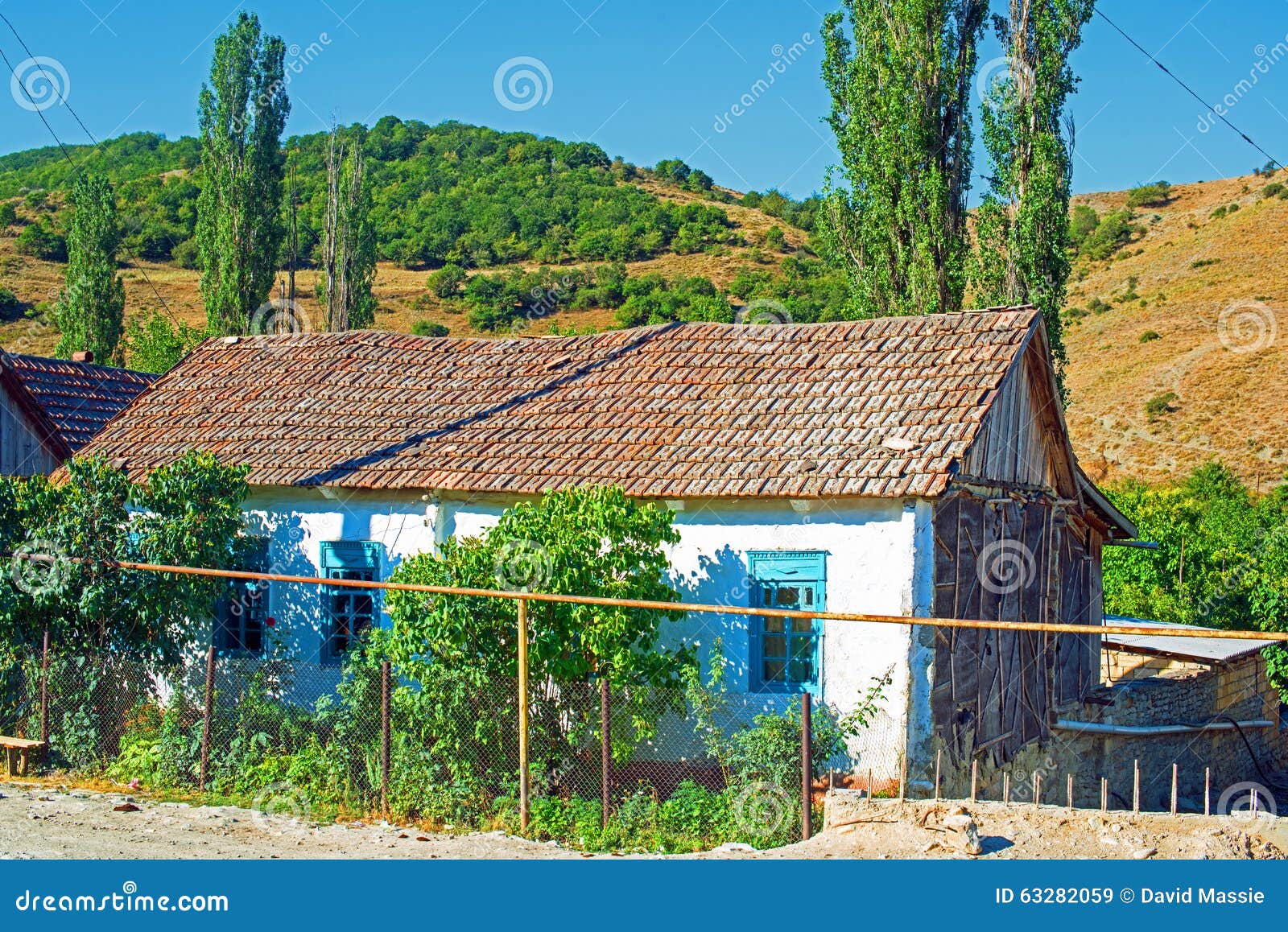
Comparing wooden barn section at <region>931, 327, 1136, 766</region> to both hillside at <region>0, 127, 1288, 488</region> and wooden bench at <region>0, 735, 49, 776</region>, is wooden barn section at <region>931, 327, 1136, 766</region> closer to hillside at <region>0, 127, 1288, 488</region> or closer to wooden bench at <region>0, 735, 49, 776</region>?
wooden bench at <region>0, 735, 49, 776</region>

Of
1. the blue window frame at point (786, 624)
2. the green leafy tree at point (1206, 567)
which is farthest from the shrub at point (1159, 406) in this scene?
the blue window frame at point (786, 624)

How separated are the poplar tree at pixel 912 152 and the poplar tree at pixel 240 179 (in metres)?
17.7

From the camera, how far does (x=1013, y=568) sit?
13945 mm

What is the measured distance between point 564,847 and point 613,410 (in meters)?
6.28

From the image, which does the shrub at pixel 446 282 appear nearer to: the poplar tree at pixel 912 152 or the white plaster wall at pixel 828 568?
the poplar tree at pixel 912 152

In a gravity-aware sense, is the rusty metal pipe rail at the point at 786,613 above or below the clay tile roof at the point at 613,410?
below

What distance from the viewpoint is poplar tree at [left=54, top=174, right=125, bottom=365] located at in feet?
121

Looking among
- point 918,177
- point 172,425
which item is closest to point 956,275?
point 918,177

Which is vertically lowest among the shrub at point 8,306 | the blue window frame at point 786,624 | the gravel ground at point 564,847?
the gravel ground at point 564,847

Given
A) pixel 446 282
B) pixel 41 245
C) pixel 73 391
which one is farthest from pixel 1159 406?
pixel 41 245

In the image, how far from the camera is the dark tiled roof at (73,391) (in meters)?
19.4

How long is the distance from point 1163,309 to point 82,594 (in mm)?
54974

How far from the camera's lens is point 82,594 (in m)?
12.4

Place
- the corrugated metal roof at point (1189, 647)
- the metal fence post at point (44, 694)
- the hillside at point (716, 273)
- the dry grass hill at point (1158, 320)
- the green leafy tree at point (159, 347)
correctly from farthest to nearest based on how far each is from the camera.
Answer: the hillside at point (716, 273) → the dry grass hill at point (1158, 320) → the green leafy tree at point (159, 347) → the corrugated metal roof at point (1189, 647) → the metal fence post at point (44, 694)
